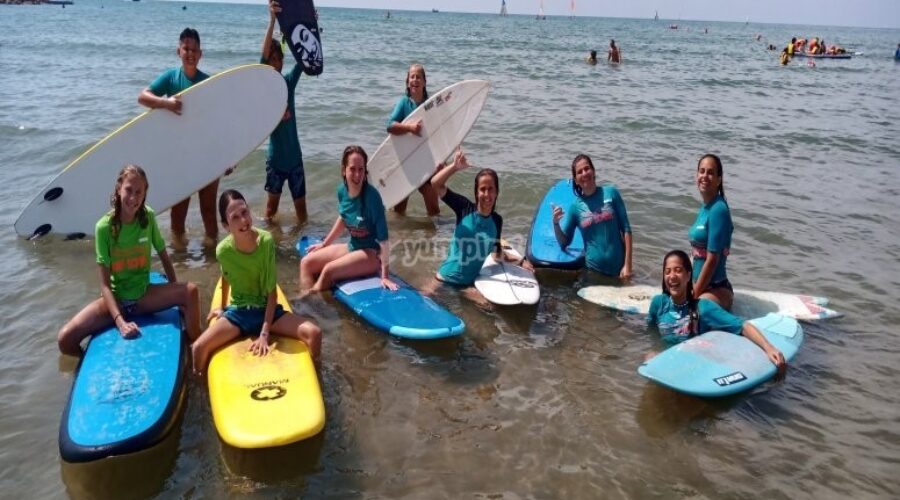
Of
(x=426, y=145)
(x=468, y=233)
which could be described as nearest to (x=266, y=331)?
(x=468, y=233)

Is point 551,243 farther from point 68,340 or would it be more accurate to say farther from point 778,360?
point 68,340

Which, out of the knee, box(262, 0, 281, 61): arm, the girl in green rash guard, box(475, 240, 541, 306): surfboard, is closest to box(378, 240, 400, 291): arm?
box(475, 240, 541, 306): surfboard

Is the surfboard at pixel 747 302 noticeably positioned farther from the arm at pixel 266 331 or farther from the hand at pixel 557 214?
the arm at pixel 266 331

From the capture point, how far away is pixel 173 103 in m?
5.98

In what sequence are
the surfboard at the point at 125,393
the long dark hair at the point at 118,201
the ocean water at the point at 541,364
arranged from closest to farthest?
1. the surfboard at the point at 125,393
2. the ocean water at the point at 541,364
3. the long dark hair at the point at 118,201

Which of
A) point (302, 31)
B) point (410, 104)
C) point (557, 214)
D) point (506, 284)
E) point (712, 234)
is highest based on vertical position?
point (302, 31)

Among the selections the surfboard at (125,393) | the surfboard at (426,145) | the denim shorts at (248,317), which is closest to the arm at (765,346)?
the denim shorts at (248,317)

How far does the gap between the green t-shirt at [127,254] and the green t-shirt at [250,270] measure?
1.78 feet

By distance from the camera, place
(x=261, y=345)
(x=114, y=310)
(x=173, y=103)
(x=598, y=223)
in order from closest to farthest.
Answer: (x=261, y=345), (x=114, y=310), (x=598, y=223), (x=173, y=103)

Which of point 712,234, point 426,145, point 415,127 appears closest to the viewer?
point 712,234

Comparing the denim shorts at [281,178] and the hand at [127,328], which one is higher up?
the denim shorts at [281,178]

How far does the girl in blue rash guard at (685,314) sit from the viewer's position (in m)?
4.41

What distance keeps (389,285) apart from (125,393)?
221 cm

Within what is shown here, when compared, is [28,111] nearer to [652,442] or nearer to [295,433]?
[295,433]
